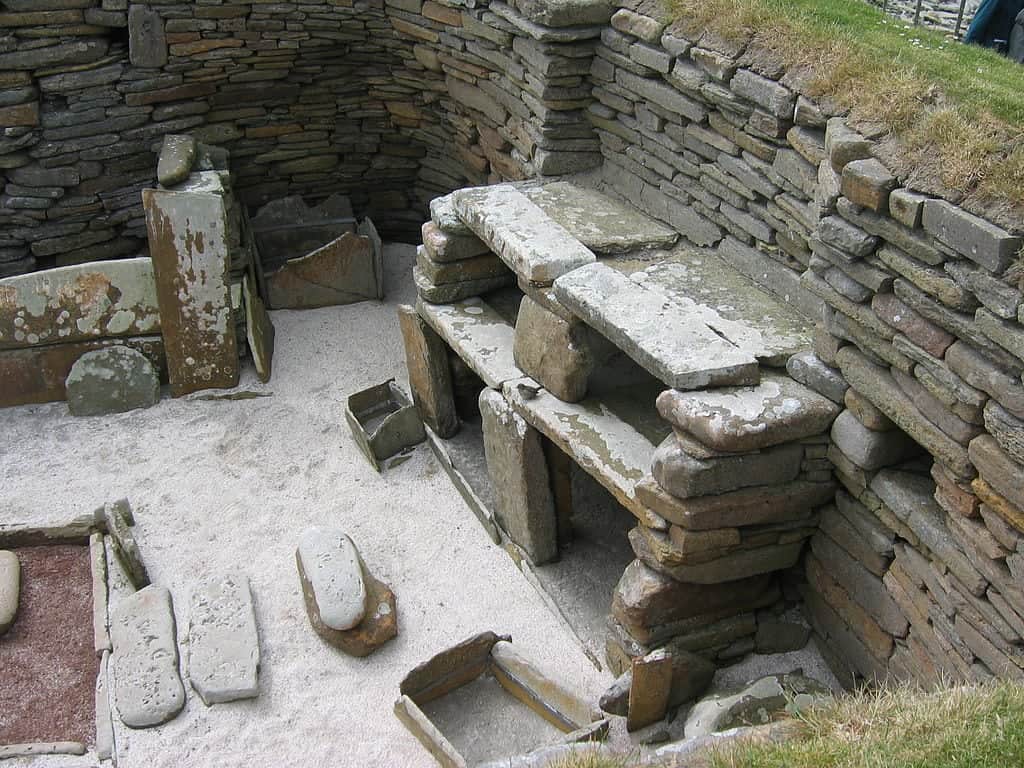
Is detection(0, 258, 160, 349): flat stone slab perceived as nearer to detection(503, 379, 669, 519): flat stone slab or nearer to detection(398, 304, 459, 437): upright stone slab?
detection(398, 304, 459, 437): upright stone slab

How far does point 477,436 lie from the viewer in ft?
21.2

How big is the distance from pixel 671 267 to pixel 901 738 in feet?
8.83

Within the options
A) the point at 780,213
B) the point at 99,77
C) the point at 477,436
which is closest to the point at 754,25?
the point at 780,213

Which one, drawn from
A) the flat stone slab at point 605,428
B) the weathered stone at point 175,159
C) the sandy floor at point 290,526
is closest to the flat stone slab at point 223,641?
the sandy floor at point 290,526

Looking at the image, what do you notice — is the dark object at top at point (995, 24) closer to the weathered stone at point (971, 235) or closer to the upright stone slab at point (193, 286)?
the weathered stone at point (971, 235)

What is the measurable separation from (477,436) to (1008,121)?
3.56 meters

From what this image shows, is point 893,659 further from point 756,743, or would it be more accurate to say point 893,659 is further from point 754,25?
point 754,25

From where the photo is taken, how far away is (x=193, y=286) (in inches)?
259

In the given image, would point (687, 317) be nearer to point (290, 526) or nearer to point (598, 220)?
point (598, 220)

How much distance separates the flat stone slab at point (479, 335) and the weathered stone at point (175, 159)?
5.96ft

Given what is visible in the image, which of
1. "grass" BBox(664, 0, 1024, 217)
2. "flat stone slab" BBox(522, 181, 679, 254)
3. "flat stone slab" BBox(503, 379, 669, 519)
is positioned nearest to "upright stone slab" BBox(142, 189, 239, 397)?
"flat stone slab" BBox(522, 181, 679, 254)

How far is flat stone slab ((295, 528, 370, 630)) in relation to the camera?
4.95 m

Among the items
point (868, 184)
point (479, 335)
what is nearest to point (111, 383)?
point (479, 335)

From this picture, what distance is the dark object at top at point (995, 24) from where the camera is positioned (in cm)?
599
